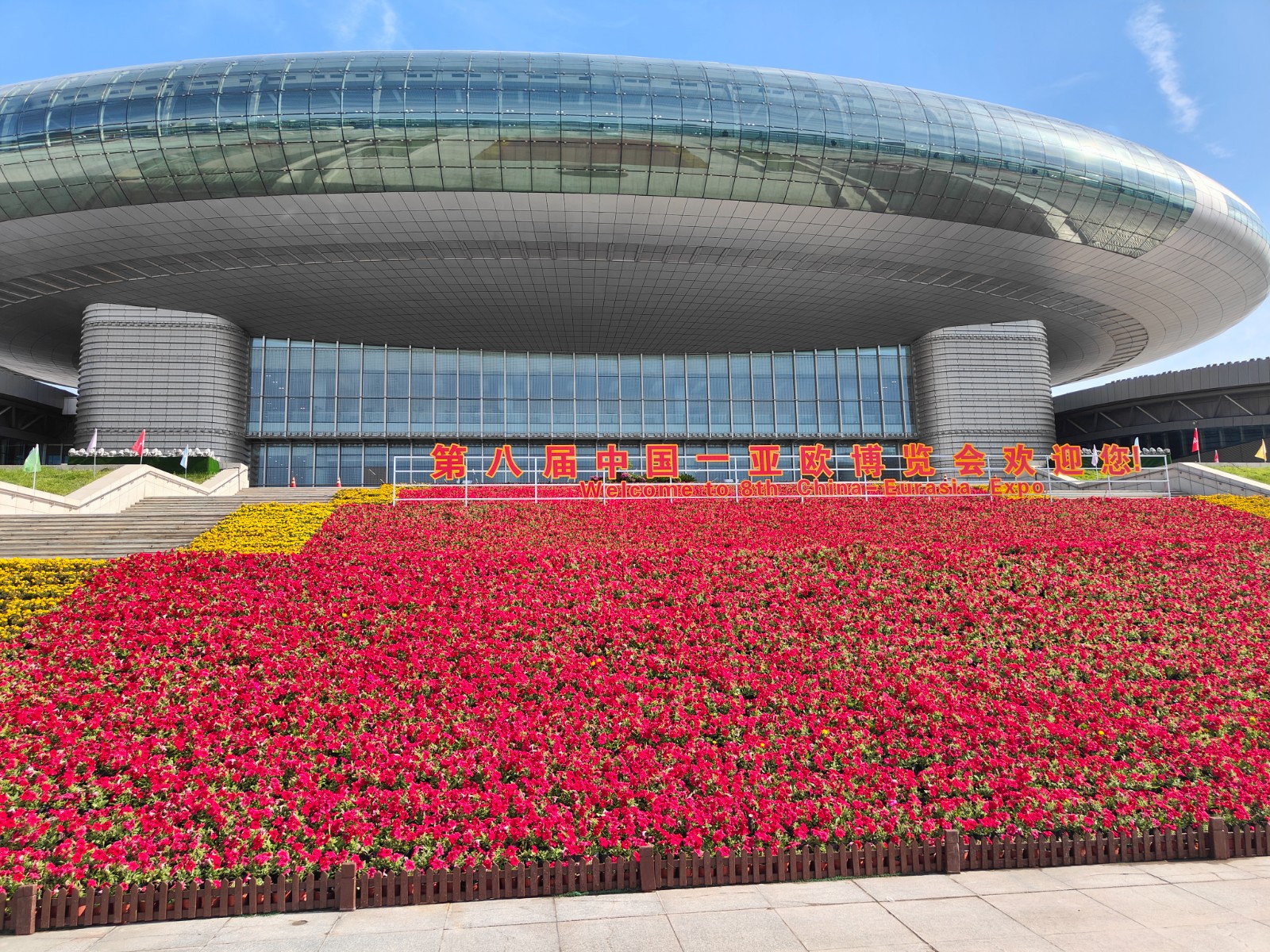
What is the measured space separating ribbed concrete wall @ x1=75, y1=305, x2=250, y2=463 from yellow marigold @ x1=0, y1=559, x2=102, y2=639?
78.2 feet

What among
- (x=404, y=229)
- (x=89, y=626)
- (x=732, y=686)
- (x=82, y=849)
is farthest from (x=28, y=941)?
(x=404, y=229)

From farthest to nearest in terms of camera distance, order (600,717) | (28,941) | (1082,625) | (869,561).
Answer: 1. (869,561)
2. (1082,625)
3. (600,717)
4. (28,941)

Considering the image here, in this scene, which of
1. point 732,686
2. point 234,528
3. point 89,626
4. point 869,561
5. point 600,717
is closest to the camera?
point 600,717

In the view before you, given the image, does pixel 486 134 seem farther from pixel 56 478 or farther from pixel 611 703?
pixel 611 703

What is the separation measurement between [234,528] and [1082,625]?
59.4 ft

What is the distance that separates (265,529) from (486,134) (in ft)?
50.2

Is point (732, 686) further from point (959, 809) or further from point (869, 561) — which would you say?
point (869, 561)

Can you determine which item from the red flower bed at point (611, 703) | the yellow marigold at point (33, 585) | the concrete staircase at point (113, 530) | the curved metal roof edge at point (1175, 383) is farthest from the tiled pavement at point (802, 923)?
the curved metal roof edge at point (1175, 383)

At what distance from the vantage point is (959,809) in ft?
24.9

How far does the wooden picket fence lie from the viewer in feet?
19.8

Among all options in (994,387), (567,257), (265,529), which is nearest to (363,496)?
(265,529)

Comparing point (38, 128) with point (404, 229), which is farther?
point (404, 229)

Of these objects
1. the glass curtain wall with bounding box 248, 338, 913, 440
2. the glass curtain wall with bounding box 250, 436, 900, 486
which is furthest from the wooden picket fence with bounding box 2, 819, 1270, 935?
the glass curtain wall with bounding box 248, 338, 913, 440

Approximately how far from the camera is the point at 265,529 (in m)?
19.3
